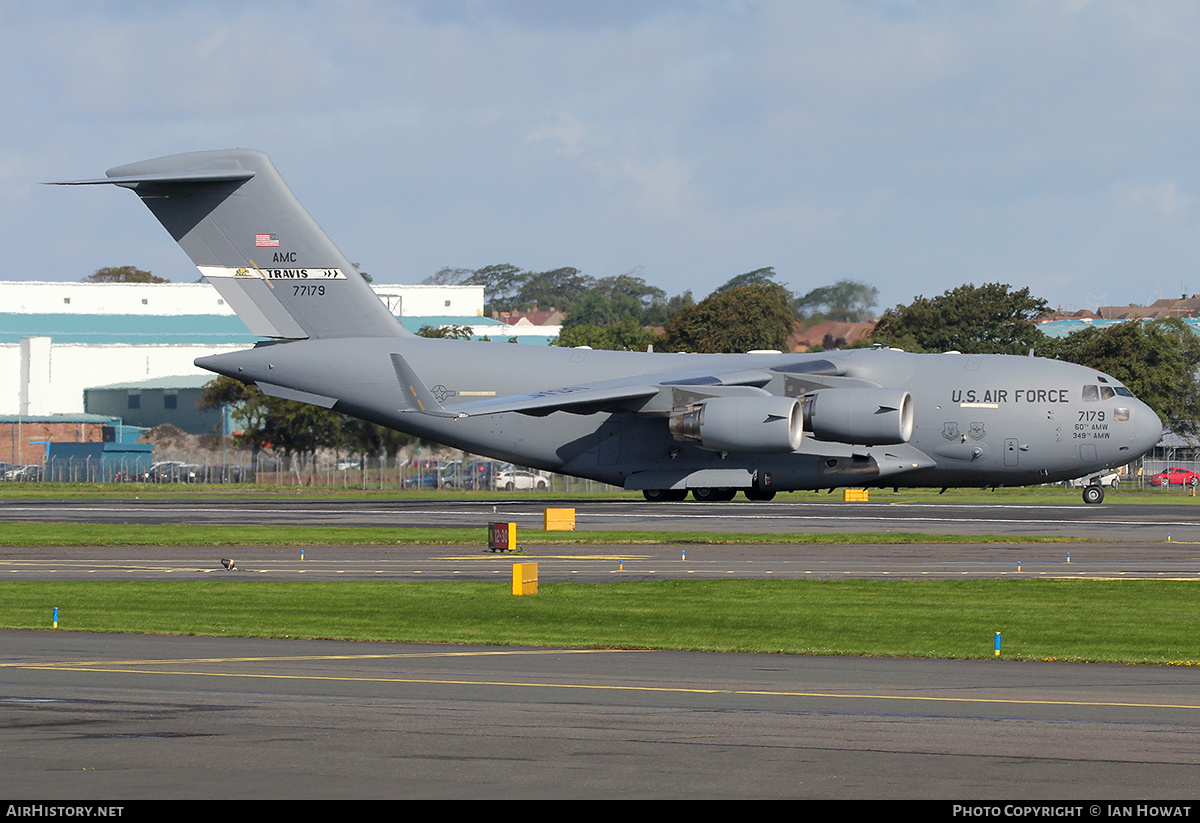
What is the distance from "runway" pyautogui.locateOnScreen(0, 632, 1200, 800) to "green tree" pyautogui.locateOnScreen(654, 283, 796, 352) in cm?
8014

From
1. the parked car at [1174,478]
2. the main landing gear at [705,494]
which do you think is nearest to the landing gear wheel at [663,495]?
the main landing gear at [705,494]

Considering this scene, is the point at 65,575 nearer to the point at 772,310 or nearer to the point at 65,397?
the point at 772,310

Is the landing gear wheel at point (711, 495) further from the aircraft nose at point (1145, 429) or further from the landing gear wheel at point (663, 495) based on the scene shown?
the aircraft nose at point (1145, 429)

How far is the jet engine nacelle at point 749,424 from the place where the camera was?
41156mm

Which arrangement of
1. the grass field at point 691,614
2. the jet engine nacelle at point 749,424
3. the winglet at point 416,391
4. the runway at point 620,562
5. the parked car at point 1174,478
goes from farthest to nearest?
the parked car at point 1174,478 → the jet engine nacelle at point 749,424 → the winglet at point 416,391 → the runway at point 620,562 → the grass field at point 691,614

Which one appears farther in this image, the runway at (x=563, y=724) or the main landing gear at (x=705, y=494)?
the main landing gear at (x=705, y=494)

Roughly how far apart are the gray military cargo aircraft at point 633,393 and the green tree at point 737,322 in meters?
49.9

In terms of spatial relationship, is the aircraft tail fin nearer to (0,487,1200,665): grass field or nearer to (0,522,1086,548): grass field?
(0,522,1086,548): grass field

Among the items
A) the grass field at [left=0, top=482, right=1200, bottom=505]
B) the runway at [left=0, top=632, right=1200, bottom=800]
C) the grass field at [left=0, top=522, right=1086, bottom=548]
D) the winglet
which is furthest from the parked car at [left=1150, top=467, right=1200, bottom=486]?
the runway at [left=0, top=632, right=1200, bottom=800]

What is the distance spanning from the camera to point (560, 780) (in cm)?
953

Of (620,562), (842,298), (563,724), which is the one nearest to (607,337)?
(842,298)

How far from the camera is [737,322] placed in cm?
10069

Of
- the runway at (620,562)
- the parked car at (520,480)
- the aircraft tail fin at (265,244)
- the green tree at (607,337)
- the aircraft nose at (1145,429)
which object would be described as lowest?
the runway at (620,562)

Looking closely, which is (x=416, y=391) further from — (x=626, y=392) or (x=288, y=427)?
(x=288, y=427)
